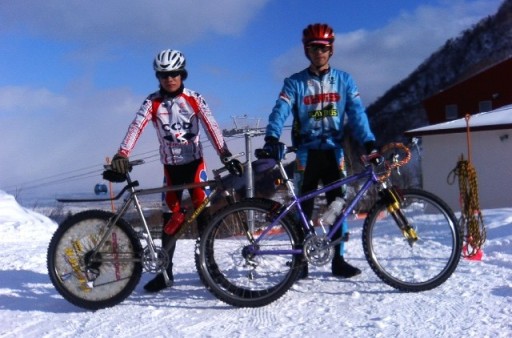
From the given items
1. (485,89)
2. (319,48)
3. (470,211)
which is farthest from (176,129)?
(485,89)

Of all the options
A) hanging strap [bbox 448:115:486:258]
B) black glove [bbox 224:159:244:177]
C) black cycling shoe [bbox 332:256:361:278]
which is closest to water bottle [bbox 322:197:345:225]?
black cycling shoe [bbox 332:256:361:278]

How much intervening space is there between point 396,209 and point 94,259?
2.16m

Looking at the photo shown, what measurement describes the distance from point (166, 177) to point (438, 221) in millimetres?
2059

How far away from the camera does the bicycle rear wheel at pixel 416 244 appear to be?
3.93 m

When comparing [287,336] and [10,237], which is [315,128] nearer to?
[287,336]

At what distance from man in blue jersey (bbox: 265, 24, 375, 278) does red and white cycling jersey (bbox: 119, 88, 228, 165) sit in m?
0.45

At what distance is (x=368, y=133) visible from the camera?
4316 millimetres

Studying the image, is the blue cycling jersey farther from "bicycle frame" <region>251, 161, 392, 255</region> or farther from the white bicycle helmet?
the white bicycle helmet

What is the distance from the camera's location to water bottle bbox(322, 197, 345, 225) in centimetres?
407

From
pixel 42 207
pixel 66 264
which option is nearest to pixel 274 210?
pixel 66 264

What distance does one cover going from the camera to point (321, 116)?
4332 mm

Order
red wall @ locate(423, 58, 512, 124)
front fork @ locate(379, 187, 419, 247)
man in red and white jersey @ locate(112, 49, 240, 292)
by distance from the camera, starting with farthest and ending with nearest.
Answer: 1. red wall @ locate(423, 58, 512, 124)
2. man in red and white jersey @ locate(112, 49, 240, 292)
3. front fork @ locate(379, 187, 419, 247)

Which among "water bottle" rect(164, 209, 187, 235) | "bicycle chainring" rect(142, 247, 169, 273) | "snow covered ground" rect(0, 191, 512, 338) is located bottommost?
"snow covered ground" rect(0, 191, 512, 338)

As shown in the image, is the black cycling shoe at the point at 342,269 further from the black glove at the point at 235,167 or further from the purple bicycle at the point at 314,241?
the black glove at the point at 235,167
